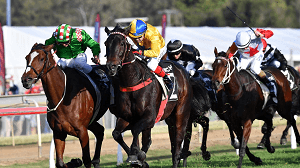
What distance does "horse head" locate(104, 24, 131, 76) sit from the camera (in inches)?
217

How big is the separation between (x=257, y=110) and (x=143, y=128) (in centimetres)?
309

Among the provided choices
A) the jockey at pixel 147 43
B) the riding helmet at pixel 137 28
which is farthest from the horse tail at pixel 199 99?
the riding helmet at pixel 137 28

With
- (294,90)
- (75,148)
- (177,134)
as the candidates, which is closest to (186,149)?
(177,134)

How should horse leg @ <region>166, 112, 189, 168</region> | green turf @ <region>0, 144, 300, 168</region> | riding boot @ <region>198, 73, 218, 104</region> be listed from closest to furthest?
1. horse leg @ <region>166, 112, 189, 168</region>
2. green turf @ <region>0, 144, 300, 168</region>
3. riding boot @ <region>198, 73, 218, 104</region>

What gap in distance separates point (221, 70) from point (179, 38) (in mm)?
15560

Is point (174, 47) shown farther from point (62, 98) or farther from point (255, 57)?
point (62, 98)

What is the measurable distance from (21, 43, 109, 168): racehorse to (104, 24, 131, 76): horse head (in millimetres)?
945

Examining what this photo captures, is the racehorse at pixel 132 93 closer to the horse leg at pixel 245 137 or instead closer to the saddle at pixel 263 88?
the horse leg at pixel 245 137

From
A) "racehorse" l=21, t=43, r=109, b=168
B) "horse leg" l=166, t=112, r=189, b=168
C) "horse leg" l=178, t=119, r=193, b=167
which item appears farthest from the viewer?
"horse leg" l=178, t=119, r=193, b=167

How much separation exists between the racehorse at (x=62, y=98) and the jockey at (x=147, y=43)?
95 centimetres

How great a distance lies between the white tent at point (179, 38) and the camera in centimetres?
1931

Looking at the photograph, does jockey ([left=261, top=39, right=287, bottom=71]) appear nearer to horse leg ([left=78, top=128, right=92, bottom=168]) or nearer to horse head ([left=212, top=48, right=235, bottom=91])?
horse head ([left=212, top=48, right=235, bottom=91])

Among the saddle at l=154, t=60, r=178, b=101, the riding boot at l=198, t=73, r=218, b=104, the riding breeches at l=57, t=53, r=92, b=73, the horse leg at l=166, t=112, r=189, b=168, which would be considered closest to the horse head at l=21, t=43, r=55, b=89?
the riding breeches at l=57, t=53, r=92, b=73

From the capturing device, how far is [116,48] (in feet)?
18.4
